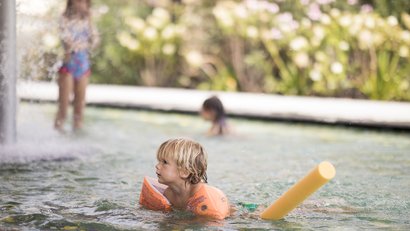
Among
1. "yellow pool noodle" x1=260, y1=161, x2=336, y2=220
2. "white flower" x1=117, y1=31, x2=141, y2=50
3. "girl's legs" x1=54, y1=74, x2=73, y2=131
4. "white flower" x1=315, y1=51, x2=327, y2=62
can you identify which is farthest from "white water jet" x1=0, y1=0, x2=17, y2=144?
"white flower" x1=117, y1=31, x2=141, y2=50

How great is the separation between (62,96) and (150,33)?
17.0ft

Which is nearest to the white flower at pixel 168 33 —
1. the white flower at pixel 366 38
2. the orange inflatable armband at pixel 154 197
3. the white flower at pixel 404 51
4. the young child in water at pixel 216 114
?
the white flower at pixel 366 38

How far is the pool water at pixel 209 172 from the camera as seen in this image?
5.12 metres

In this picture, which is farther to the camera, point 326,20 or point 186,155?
point 326,20

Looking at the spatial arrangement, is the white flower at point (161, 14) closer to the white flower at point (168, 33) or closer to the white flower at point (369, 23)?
the white flower at point (168, 33)

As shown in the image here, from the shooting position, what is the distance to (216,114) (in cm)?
921

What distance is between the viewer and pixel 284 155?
8195mm

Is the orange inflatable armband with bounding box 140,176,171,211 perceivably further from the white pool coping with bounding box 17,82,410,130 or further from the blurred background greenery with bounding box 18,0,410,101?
the blurred background greenery with bounding box 18,0,410,101

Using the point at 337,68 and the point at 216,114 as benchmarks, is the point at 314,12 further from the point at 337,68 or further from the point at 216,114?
the point at 216,114

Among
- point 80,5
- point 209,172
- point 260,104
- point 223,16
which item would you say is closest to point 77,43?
point 80,5

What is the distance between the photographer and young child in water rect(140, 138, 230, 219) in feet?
16.3

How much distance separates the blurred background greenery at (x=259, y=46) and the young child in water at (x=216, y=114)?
9.17ft

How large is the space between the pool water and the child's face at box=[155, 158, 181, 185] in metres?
0.24

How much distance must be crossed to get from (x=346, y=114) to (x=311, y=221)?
550 cm
